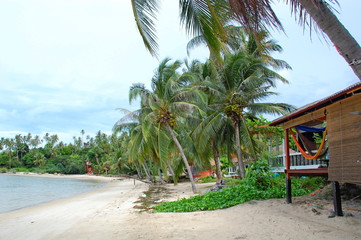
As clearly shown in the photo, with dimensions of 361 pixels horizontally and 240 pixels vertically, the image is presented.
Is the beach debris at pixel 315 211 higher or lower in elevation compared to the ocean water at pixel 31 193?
higher

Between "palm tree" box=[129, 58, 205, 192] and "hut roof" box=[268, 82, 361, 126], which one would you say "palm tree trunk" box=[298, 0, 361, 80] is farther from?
"palm tree" box=[129, 58, 205, 192]

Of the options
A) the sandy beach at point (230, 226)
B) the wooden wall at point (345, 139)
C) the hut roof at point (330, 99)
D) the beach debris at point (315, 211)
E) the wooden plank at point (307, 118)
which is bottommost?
the sandy beach at point (230, 226)

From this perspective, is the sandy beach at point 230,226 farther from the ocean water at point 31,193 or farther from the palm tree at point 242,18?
the ocean water at point 31,193

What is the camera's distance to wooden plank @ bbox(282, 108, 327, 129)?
20.9 ft

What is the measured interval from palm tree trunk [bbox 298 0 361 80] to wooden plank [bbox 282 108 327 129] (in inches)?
150

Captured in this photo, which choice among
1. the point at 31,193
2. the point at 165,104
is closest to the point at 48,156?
the point at 31,193

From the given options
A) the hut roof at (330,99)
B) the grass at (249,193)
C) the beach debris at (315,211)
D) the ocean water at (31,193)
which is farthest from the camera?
the ocean water at (31,193)

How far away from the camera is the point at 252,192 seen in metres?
8.91

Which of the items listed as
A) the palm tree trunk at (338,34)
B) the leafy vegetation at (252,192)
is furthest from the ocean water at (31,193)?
the palm tree trunk at (338,34)

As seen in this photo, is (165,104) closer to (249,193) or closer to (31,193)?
(249,193)

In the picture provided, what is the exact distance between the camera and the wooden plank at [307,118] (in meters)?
6.37

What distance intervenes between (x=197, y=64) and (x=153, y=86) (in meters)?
6.25

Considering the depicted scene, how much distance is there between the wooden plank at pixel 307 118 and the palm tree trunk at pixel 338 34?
3.81m

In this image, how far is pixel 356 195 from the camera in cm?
713
